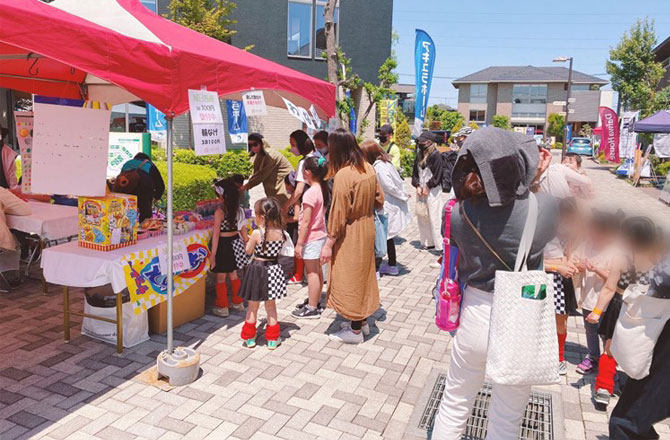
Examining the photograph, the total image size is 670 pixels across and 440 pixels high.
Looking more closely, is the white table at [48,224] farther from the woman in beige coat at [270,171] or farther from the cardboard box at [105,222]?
the woman in beige coat at [270,171]

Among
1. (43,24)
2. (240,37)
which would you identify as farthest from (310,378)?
(240,37)

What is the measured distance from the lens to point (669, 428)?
136 inches

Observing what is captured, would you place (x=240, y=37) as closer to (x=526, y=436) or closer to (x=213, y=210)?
(x=213, y=210)

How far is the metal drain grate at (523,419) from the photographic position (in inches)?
134

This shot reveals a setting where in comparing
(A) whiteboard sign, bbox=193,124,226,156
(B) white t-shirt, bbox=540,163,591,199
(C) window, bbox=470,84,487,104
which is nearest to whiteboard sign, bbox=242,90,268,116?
(A) whiteboard sign, bbox=193,124,226,156

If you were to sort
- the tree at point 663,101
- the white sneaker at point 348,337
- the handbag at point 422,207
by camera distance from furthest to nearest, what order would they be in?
the tree at point 663,101 → the handbag at point 422,207 → the white sneaker at point 348,337

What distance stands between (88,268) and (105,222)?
0.40m

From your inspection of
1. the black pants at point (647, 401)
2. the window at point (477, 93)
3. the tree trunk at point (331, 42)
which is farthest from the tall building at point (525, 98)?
the black pants at point (647, 401)

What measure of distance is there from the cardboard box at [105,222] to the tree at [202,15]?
13.0m

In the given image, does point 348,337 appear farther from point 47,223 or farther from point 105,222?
point 47,223

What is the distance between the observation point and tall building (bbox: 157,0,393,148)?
19141 millimetres

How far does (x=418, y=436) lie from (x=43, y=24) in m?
3.49

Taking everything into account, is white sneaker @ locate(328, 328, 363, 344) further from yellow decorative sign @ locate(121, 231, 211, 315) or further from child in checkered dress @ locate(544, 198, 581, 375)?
child in checkered dress @ locate(544, 198, 581, 375)

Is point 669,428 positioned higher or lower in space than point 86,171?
lower
